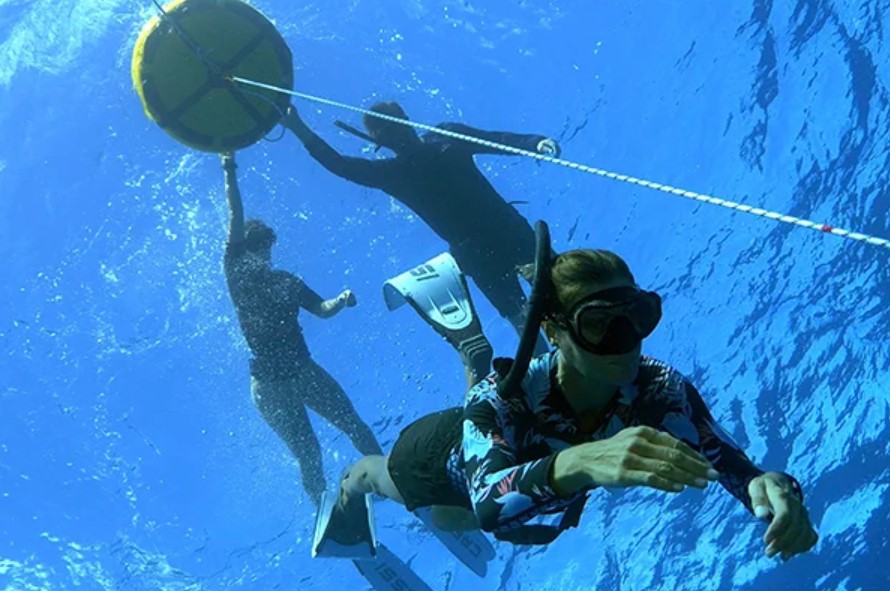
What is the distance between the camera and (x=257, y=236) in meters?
10.2

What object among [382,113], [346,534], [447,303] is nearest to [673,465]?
[447,303]

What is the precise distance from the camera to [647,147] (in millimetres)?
15398

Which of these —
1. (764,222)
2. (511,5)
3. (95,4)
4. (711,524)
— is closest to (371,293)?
(511,5)

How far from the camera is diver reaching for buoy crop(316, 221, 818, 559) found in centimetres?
267

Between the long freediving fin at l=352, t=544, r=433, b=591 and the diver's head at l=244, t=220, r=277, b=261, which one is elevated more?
the diver's head at l=244, t=220, r=277, b=261

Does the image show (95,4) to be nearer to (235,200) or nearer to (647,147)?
(235,200)

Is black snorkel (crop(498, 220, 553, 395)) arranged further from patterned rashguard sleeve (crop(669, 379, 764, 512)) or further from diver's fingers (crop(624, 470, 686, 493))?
patterned rashguard sleeve (crop(669, 379, 764, 512))

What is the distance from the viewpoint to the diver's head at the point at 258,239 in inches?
400

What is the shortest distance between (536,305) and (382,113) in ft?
20.1

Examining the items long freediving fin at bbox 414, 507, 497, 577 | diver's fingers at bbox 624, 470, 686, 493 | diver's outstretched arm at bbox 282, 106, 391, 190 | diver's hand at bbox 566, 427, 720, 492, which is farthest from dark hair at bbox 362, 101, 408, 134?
diver's fingers at bbox 624, 470, 686, 493

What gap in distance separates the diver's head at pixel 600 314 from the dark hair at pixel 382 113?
5.61 m

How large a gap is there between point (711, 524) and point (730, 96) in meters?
8.49

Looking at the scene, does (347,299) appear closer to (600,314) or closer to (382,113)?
(382,113)

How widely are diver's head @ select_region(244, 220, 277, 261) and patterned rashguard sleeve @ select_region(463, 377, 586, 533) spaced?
6824 millimetres
